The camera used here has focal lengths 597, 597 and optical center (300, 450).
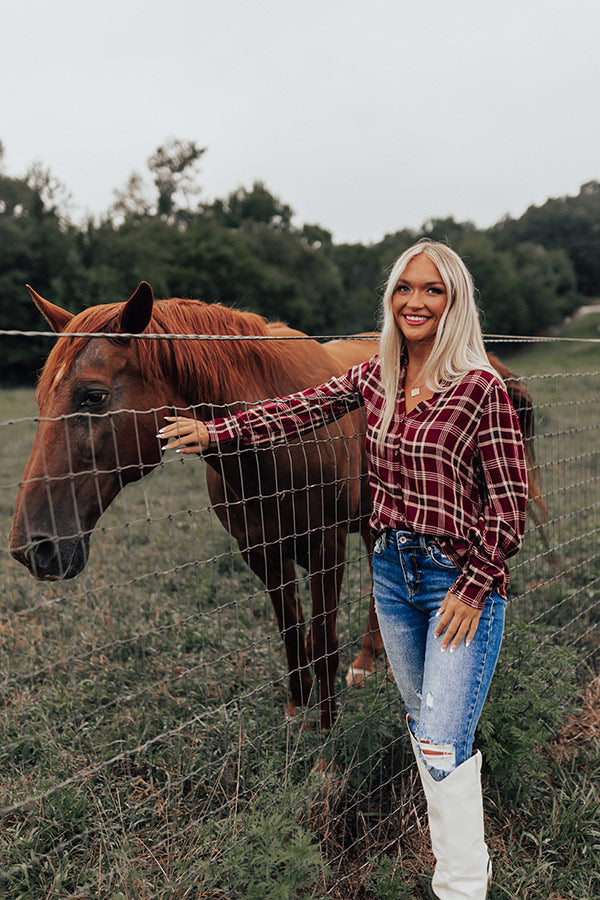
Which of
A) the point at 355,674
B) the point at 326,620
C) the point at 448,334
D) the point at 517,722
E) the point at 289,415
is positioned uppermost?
the point at 448,334

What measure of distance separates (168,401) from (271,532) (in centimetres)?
80

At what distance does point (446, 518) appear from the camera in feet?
5.51

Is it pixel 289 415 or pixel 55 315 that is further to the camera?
pixel 55 315

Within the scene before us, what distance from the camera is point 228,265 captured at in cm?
3741

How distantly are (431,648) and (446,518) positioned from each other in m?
0.40

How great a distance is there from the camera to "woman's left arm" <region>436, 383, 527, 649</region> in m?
1.64

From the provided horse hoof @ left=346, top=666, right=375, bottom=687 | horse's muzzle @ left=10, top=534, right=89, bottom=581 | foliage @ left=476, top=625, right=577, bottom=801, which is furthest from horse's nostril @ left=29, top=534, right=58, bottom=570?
horse hoof @ left=346, top=666, right=375, bottom=687

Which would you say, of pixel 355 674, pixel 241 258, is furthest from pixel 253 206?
pixel 355 674

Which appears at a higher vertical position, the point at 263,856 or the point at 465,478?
the point at 465,478

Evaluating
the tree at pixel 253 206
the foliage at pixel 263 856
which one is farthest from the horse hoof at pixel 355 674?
the tree at pixel 253 206

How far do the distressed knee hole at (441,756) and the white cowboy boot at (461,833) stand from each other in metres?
0.02

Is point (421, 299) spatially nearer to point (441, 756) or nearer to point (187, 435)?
point (187, 435)

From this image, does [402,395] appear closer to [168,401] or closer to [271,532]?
[168,401]

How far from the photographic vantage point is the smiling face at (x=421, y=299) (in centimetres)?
177
